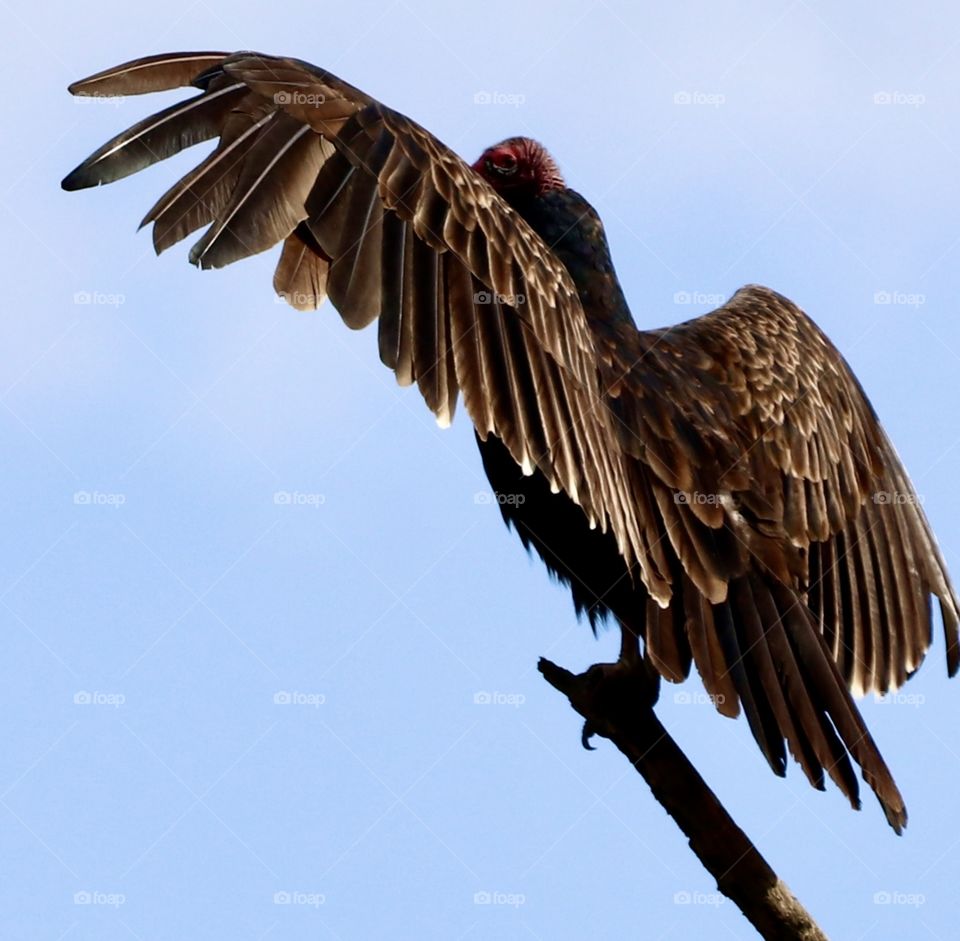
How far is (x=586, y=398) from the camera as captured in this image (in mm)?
4543

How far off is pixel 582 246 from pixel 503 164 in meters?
0.68

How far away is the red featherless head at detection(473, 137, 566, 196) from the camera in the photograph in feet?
20.1

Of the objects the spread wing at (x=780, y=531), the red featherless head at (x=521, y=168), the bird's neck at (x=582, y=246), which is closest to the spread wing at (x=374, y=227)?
the spread wing at (x=780, y=531)

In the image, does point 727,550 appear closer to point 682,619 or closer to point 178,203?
→ point 682,619

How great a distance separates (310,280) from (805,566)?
1.74 meters

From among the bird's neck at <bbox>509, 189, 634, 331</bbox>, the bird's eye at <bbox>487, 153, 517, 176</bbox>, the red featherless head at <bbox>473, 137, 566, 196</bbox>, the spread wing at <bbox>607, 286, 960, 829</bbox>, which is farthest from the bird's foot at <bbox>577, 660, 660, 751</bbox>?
the bird's eye at <bbox>487, 153, 517, 176</bbox>

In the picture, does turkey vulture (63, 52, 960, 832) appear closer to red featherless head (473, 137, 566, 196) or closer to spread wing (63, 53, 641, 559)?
spread wing (63, 53, 641, 559)

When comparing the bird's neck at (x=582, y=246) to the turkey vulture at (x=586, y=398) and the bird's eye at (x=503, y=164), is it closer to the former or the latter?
the turkey vulture at (x=586, y=398)

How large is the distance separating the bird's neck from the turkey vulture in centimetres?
1

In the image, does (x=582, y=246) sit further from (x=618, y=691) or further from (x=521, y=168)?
(x=618, y=691)

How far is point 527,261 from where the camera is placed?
4574 millimetres

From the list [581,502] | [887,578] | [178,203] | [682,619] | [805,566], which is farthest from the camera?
[887,578]

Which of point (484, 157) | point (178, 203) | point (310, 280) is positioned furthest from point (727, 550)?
point (484, 157)

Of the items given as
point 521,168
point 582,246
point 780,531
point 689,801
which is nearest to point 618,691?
point 689,801
